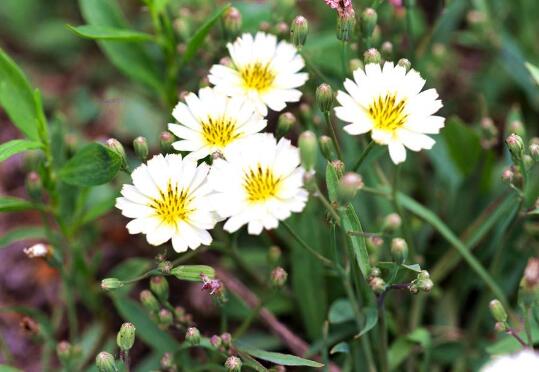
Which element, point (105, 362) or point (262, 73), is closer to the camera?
point (105, 362)

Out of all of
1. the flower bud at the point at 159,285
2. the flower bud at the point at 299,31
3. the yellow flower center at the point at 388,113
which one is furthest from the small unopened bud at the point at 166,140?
the yellow flower center at the point at 388,113

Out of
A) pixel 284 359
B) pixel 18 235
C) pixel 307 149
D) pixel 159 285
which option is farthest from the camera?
pixel 18 235

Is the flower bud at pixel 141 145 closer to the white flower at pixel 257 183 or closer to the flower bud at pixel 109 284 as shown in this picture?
the white flower at pixel 257 183

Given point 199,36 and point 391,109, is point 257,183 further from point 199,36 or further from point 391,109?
point 199,36

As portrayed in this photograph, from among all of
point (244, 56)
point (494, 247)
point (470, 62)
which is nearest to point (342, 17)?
point (244, 56)

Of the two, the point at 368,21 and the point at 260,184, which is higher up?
the point at 368,21

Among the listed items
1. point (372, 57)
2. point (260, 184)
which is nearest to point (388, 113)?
point (372, 57)
